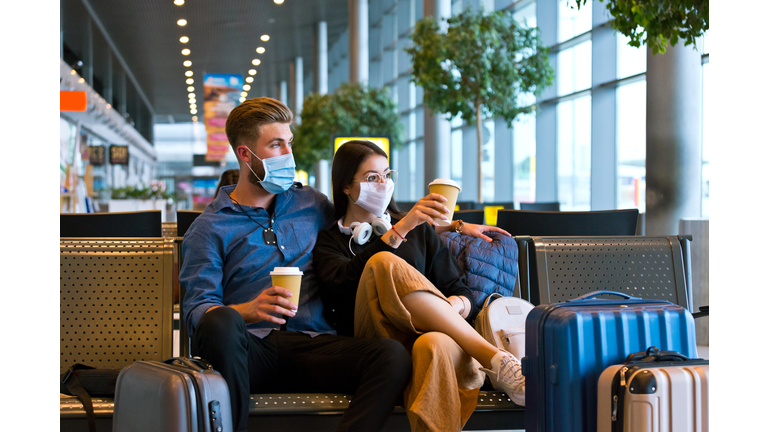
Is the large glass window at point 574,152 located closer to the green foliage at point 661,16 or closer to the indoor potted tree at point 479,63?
the indoor potted tree at point 479,63

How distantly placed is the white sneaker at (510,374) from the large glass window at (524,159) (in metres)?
9.24

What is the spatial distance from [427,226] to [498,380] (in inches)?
24.1

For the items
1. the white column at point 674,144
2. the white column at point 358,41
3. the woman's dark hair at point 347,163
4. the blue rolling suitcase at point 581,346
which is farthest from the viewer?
the white column at point 358,41

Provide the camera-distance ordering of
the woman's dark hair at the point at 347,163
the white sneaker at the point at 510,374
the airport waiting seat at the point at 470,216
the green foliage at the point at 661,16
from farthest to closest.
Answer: the green foliage at the point at 661,16
the airport waiting seat at the point at 470,216
the woman's dark hair at the point at 347,163
the white sneaker at the point at 510,374

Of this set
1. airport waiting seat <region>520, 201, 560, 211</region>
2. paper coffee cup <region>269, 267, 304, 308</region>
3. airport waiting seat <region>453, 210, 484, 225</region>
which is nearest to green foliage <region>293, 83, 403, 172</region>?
airport waiting seat <region>520, 201, 560, 211</region>

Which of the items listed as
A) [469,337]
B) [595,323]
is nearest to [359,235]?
[469,337]

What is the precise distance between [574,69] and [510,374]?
28.0ft

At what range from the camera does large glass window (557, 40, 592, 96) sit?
9.23m

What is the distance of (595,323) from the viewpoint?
1.65m

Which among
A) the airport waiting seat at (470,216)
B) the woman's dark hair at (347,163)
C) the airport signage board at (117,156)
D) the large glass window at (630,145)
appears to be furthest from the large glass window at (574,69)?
the airport signage board at (117,156)

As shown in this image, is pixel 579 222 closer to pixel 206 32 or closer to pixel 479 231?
pixel 479 231

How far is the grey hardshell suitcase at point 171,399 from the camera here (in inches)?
60.7
